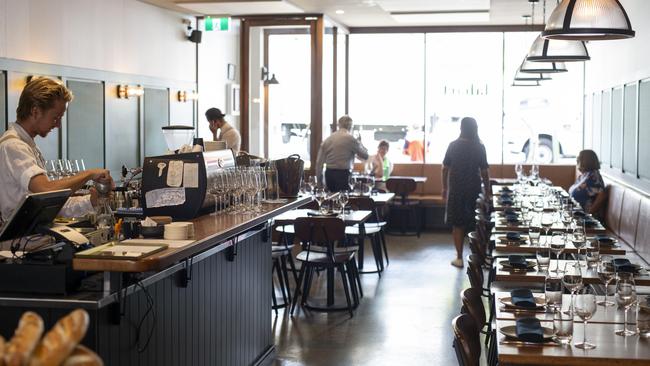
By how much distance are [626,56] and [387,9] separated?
4.03 m

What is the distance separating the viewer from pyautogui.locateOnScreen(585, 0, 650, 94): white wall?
28.8 ft

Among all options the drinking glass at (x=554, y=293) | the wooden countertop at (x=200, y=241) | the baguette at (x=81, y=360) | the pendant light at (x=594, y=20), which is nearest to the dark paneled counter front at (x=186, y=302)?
the wooden countertop at (x=200, y=241)

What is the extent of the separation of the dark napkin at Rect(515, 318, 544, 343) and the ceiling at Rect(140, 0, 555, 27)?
883 cm

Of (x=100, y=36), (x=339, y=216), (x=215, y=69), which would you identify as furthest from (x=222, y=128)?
(x=215, y=69)

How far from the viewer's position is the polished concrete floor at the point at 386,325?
659 cm

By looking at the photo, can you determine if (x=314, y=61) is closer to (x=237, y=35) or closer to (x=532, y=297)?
(x=237, y=35)

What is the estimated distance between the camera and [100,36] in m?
11.4

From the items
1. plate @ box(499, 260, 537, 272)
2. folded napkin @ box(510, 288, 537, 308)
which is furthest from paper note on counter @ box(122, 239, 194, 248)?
plate @ box(499, 260, 537, 272)

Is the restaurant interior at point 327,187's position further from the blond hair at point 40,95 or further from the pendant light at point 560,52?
the blond hair at point 40,95

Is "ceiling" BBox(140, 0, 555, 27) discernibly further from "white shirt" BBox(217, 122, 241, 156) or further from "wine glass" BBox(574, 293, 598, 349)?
"wine glass" BBox(574, 293, 598, 349)

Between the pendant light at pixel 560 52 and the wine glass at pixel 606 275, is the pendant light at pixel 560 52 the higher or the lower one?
the higher one

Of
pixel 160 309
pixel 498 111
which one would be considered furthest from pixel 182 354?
pixel 498 111

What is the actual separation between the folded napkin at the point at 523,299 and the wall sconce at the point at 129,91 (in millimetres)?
8411

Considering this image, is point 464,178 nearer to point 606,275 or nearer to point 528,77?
point 528,77
